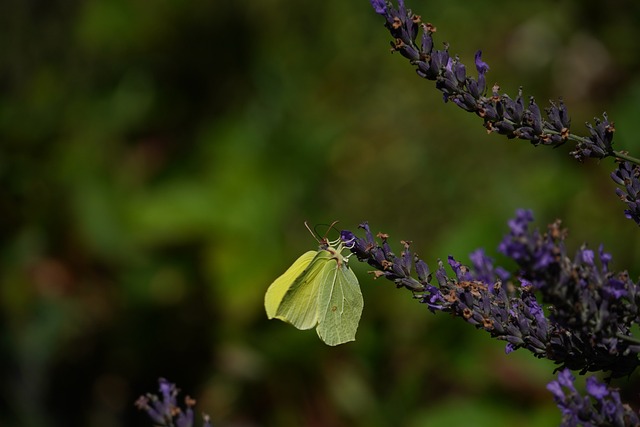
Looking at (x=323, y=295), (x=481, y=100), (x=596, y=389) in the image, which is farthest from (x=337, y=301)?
(x=596, y=389)

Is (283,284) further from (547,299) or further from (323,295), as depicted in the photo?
(547,299)

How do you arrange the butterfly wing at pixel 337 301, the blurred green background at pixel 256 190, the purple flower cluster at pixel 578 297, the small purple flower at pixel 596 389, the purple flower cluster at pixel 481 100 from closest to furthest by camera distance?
the purple flower cluster at pixel 578 297
the small purple flower at pixel 596 389
the purple flower cluster at pixel 481 100
the butterfly wing at pixel 337 301
the blurred green background at pixel 256 190

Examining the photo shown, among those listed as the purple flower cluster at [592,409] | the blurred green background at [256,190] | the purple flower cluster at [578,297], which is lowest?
the purple flower cluster at [592,409]

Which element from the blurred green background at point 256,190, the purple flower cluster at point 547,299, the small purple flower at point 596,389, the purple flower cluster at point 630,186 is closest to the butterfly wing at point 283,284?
the purple flower cluster at point 547,299

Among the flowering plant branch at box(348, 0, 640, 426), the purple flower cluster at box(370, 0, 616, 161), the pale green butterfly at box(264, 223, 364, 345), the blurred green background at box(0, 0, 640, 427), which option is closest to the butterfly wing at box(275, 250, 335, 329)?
the pale green butterfly at box(264, 223, 364, 345)

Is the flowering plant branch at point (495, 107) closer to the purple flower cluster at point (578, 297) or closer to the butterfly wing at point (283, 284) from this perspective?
the purple flower cluster at point (578, 297)

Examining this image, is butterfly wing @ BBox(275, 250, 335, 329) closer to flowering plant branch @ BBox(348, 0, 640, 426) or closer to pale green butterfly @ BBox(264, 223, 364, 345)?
pale green butterfly @ BBox(264, 223, 364, 345)

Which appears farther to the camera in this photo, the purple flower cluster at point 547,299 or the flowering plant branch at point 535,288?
the flowering plant branch at point 535,288
